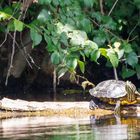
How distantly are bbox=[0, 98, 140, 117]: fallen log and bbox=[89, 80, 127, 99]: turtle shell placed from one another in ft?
0.96

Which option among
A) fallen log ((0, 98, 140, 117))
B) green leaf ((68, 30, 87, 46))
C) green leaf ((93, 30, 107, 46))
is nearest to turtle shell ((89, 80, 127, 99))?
fallen log ((0, 98, 140, 117))

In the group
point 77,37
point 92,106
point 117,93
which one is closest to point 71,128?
point 92,106

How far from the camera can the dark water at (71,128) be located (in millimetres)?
5449

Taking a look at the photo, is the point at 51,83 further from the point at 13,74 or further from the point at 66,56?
the point at 66,56

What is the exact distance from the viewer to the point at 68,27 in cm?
707

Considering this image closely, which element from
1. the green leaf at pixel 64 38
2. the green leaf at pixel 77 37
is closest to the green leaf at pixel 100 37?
the green leaf at pixel 77 37

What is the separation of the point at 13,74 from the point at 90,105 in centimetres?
269

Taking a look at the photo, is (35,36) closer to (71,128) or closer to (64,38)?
(64,38)

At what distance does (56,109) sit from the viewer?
7.11 m

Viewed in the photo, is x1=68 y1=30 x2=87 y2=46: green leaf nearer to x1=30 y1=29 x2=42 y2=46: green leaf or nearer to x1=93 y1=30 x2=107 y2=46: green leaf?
x1=30 y1=29 x2=42 y2=46: green leaf

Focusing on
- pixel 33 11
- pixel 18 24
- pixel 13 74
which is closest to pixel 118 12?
pixel 33 11

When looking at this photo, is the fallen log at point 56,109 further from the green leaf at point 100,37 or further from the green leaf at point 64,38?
the green leaf at point 100,37

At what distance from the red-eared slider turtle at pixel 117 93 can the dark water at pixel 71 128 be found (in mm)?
617

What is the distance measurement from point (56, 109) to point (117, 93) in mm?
881
